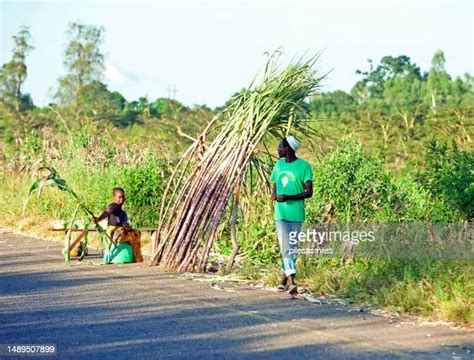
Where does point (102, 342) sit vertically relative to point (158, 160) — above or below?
below

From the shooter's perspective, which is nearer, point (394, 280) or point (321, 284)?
point (394, 280)

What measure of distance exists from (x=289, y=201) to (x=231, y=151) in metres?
1.76

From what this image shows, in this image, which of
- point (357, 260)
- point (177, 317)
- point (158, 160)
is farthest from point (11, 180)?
point (177, 317)

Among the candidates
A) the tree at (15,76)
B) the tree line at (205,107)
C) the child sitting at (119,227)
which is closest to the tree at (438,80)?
the tree line at (205,107)

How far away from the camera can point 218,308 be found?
972 cm

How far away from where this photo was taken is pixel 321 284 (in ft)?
35.8

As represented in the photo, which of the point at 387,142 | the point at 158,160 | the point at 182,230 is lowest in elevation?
the point at 182,230

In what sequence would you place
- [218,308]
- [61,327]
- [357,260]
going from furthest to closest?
[357,260]
[218,308]
[61,327]

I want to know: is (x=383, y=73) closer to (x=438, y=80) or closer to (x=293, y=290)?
(x=438, y=80)

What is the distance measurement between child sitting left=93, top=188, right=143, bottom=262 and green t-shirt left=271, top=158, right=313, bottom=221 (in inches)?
135

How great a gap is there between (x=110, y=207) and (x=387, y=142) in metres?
33.9

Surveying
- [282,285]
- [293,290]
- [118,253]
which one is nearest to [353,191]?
[282,285]

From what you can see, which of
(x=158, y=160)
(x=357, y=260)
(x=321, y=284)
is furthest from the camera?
(x=158, y=160)

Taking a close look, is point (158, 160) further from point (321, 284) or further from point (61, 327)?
point (61, 327)
